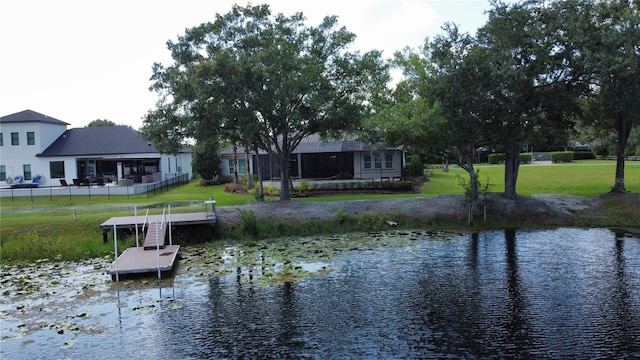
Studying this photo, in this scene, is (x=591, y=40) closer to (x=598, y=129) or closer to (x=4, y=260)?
(x=598, y=129)

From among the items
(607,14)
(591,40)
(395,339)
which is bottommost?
(395,339)

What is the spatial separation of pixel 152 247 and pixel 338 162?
22.8m

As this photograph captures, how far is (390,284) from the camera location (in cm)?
1352

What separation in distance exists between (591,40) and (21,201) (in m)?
31.1

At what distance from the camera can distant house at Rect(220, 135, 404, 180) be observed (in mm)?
37719

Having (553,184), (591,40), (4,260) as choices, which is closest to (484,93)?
(591,40)

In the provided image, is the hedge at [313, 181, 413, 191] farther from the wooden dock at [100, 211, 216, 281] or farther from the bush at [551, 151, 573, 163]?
the bush at [551, 151, 573, 163]

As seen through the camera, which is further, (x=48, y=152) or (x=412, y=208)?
(x=48, y=152)

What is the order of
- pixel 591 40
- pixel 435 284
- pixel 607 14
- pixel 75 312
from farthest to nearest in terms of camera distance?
pixel 607 14
pixel 591 40
pixel 435 284
pixel 75 312

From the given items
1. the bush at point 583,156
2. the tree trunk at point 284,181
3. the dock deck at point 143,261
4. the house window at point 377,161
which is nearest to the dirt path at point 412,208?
the tree trunk at point 284,181

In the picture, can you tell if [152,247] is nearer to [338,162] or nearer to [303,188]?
[303,188]

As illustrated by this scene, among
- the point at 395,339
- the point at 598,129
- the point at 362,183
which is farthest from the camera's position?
the point at 362,183

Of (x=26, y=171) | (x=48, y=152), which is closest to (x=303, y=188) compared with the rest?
(x=48, y=152)

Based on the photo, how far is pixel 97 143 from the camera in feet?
135
